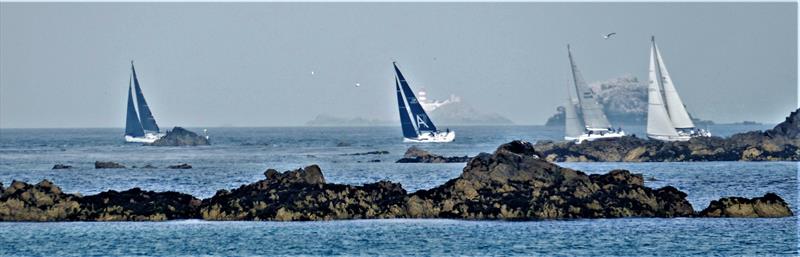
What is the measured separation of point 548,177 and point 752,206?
8122 millimetres

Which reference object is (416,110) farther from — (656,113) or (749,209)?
(749,209)

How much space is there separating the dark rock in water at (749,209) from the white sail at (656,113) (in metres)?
72.0

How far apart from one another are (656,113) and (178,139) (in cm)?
7506

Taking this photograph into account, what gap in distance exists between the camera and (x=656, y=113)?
125 m

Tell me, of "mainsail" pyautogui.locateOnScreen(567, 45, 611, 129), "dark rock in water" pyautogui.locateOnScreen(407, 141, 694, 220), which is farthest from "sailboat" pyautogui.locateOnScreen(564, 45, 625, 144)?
"dark rock in water" pyautogui.locateOnScreen(407, 141, 694, 220)

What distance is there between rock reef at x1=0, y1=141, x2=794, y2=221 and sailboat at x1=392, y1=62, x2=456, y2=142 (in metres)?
89.7

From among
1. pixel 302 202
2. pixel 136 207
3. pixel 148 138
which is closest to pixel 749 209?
pixel 302 202

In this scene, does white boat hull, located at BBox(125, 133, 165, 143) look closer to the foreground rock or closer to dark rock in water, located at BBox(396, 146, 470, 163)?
dark rock in water, located at BBox(396, 146, 470, 163)

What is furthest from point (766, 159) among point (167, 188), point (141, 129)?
point (141, 129)

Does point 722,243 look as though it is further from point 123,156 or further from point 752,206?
point 123,156

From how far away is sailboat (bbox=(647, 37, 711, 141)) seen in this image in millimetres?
124438

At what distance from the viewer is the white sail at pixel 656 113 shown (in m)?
124

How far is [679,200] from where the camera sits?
53594 mm

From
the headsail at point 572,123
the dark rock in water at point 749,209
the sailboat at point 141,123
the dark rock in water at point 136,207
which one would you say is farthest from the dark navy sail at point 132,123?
the dark rock in water at point 749,209
